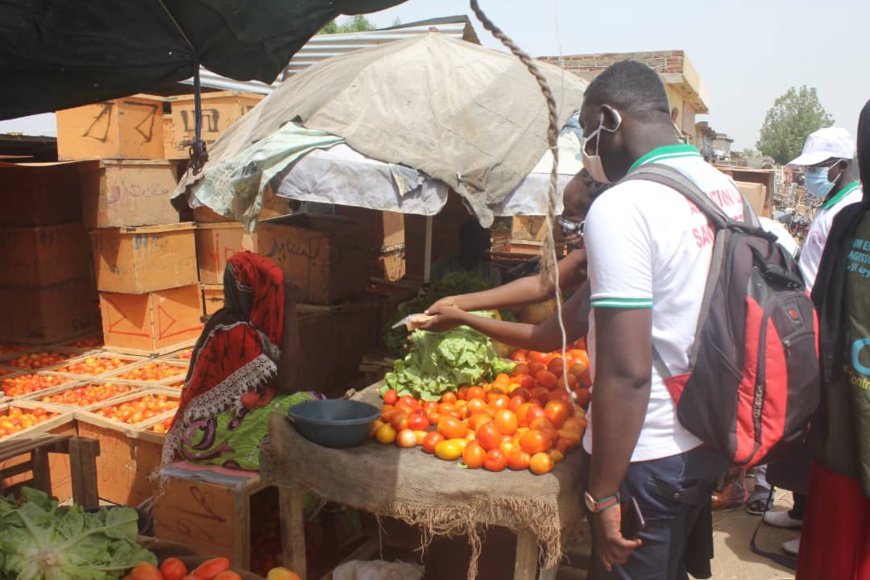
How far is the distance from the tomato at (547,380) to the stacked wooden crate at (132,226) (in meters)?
5.52

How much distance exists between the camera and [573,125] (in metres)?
4.87

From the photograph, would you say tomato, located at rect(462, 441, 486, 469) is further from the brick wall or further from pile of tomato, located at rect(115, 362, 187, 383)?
the brick wall

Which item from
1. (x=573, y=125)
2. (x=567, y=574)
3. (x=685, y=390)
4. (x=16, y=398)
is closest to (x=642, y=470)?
(x=685, y=390)

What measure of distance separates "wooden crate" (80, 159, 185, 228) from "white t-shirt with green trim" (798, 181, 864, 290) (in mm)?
6124

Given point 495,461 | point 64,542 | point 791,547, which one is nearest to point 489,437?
point 495,461

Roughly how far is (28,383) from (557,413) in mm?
5572

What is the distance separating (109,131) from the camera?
743 centimetres

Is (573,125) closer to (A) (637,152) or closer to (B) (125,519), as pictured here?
(A) (637,152)

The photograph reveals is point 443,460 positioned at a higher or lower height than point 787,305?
lower

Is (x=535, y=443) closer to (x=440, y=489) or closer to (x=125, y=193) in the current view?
(x=440, y=489)

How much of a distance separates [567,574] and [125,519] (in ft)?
7.98

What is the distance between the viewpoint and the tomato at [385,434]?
286 centimetres

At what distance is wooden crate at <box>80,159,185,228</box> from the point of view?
7211 millimetres

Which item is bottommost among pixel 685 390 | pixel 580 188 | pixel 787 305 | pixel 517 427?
pixel 517 427
